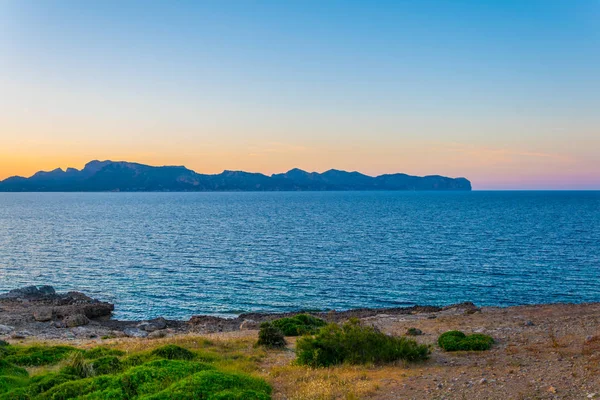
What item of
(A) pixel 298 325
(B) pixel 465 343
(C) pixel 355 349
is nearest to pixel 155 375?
(C) pixel 355 349

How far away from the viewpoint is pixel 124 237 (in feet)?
292

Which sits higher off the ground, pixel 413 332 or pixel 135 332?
pixel 413 332

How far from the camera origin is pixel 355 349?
17.6m

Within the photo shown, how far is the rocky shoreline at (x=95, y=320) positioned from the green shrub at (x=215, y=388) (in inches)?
598

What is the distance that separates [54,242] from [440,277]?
2521 inches

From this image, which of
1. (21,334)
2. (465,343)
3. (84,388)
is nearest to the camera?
(84,388)

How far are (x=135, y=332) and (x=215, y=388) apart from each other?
19.8 meters

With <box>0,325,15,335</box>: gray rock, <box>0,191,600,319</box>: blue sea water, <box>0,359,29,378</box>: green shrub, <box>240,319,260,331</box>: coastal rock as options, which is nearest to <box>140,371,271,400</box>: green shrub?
<box>0,359,29,378</box>: green shrub

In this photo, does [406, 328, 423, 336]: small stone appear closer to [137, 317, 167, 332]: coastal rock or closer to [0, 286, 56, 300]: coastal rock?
[137, 317, 167, 332]: coastal rock

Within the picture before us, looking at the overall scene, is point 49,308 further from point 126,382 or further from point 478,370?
point 478,370

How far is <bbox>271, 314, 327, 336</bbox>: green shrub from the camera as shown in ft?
85.8

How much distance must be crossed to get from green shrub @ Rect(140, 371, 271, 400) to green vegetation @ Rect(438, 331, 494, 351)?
903 centimetres

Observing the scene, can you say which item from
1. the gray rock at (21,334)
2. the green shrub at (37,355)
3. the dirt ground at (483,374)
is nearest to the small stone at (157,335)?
the green shrub at (37,355)

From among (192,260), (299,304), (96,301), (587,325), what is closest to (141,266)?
(192,260)
